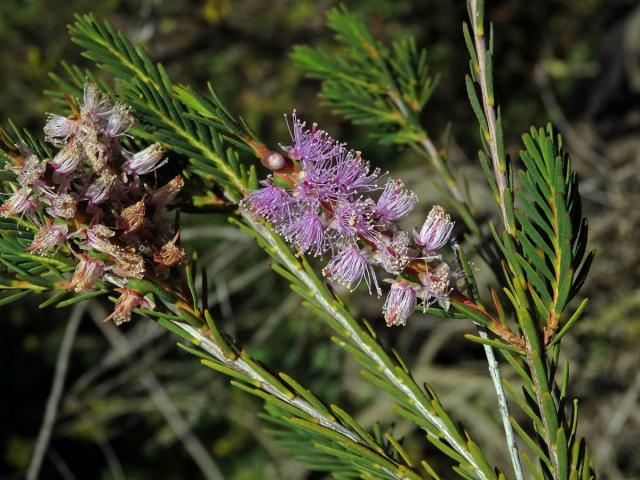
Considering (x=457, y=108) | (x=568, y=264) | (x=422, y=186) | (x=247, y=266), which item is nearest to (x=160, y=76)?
(x=568, y=264)

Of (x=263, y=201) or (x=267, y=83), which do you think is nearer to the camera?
(x=263, y=201)

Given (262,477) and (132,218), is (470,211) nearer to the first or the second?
(132,218)

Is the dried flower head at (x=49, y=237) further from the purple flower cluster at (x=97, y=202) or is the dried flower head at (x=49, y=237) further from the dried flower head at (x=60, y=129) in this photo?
the dried flower head at (x=60, y=129)

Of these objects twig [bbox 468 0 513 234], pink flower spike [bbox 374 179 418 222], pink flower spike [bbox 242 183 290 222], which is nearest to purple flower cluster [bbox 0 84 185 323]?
pink flower spike [bbox 242 183 290 222]

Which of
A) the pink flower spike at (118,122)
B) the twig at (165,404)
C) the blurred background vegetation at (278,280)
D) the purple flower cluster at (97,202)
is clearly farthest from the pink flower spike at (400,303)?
the twig at (165,404)

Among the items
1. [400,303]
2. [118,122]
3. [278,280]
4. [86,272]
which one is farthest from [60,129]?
[278,280]

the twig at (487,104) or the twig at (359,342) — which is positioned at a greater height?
the twig at (487,104)

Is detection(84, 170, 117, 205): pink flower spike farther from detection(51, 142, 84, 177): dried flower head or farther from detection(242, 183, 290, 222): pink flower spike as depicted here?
detection(242, 183, 290, 222): pink flower spike
